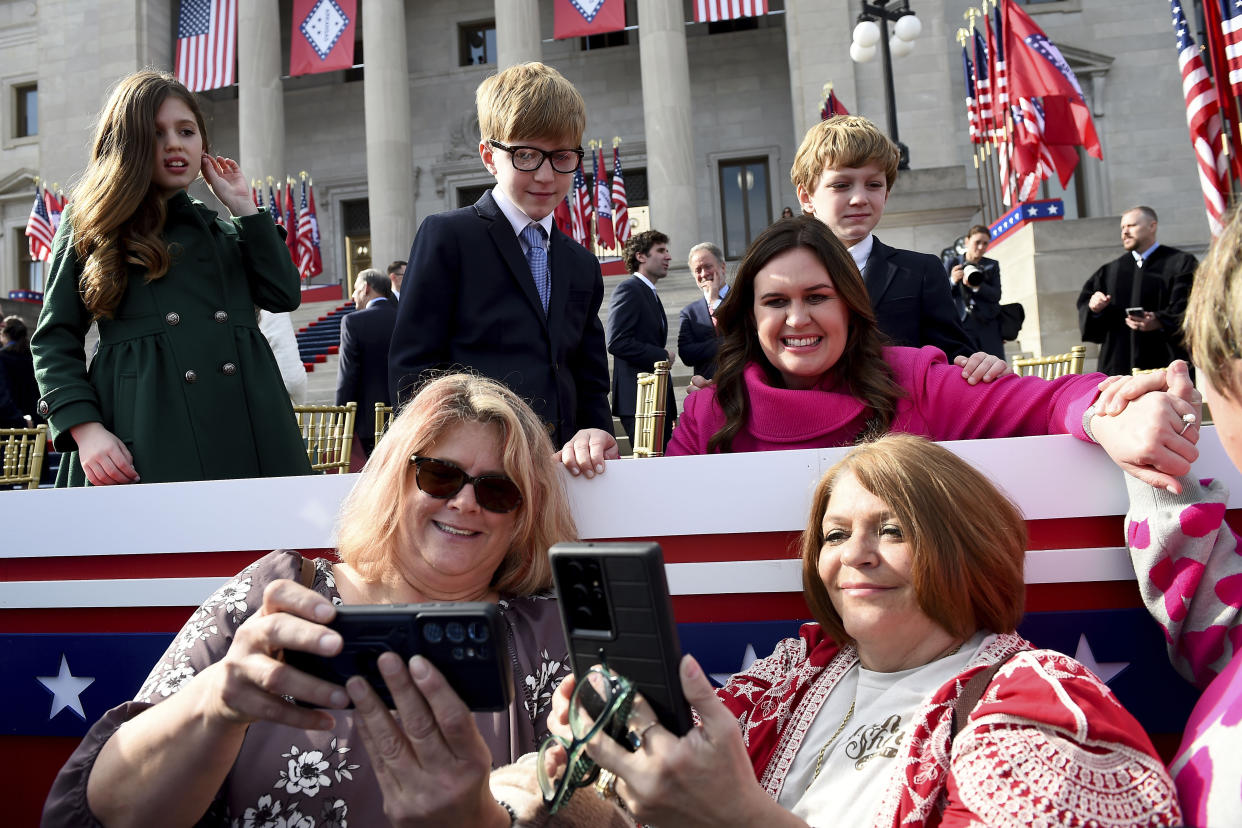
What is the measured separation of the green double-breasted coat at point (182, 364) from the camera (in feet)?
9.37

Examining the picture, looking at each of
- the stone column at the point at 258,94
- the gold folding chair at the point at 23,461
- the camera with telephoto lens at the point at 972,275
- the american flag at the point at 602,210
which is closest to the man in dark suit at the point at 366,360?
the gold folding chair at the point at 23,461

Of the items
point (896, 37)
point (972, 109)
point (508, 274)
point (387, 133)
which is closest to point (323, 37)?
point (387, 133)

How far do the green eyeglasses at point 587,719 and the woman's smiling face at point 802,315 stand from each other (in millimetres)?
1380

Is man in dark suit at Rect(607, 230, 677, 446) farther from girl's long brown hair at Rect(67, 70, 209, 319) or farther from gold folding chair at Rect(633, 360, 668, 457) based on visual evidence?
girl's long brown hair at Rect(67, 70, 209, 319)

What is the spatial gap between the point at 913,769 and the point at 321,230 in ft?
87.3

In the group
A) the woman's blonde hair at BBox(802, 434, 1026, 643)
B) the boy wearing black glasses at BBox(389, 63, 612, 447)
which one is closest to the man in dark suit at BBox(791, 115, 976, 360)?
the boy wearing black glasses at BBox(389, 63, 612, 447)

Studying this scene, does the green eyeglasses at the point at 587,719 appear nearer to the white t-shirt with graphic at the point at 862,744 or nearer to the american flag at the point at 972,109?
the white t-shirt with graphic at the point at 862,744

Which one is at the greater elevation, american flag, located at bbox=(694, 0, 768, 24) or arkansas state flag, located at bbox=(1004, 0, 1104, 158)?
american flag, located at bbox=(694, 0, 768, 24)

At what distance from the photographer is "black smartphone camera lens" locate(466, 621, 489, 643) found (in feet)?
4.14

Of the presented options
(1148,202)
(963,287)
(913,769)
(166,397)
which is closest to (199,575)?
(166,397)

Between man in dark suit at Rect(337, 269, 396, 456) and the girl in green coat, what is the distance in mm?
3194

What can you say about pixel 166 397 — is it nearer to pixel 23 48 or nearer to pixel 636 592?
pixel 636 592

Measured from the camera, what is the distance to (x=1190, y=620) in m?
1.89

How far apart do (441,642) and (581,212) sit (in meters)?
18.4
